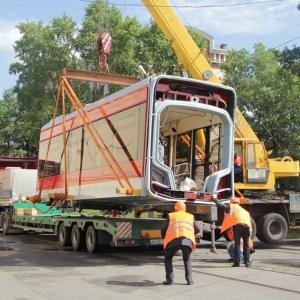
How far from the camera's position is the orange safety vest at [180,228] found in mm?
8242

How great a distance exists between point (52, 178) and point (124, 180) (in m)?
5.07

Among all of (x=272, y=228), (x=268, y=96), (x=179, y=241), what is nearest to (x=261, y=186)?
(x=272, y=228)

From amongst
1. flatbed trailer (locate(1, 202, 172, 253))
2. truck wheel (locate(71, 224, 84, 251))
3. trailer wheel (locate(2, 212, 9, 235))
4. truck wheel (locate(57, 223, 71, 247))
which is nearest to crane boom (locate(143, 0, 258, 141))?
flatbed trailer (locate(1, 202, 172, 253))

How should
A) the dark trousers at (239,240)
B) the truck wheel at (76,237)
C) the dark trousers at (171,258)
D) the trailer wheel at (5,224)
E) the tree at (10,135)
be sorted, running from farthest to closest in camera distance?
the tree at (10,135) < the trailer wheel at (5,224) < the truck wheel at (76,237) < the dark trousers at (239,240) < the dark trousers at (171,258)

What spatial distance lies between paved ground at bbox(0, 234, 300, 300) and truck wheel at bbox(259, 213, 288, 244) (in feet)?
4.50

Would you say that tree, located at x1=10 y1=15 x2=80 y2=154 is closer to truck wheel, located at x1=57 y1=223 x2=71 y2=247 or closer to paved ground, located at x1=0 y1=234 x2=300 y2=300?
truck wheel, located at x1=57 y1=223 x2=71 y2=247

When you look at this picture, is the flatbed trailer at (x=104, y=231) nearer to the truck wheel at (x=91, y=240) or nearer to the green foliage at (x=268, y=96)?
the truck wheel at (x=91, y=240)

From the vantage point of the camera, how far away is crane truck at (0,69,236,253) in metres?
10.3

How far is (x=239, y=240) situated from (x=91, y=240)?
4520 millimetres

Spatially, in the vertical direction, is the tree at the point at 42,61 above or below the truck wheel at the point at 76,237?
above

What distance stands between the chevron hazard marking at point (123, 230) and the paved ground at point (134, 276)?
0.59m

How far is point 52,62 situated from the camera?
35812 millimetres

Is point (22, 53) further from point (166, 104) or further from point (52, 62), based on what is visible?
point (166, 104)

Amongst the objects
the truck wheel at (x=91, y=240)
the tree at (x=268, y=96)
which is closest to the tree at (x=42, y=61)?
the tree at (x=268, y=96)
